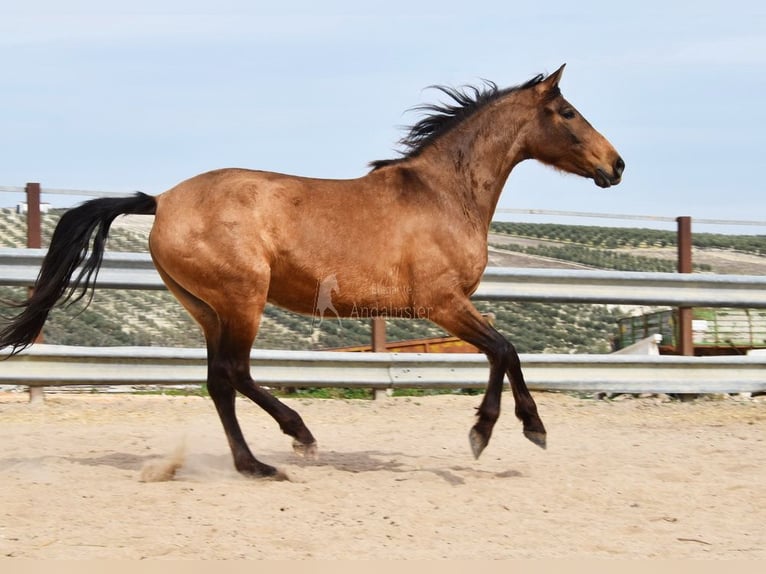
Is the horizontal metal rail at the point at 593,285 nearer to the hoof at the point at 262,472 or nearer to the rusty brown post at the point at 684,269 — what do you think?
the rusty brown post at the point at 684,269

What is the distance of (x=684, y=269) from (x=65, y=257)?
5.66m

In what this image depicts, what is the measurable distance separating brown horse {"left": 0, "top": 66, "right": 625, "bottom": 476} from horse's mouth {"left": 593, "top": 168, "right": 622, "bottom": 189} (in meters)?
0.70

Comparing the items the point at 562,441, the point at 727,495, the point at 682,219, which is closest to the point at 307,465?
the point at 562,441

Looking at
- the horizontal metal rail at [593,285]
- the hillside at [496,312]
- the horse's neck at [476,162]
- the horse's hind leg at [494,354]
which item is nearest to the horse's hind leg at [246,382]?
the horse's hind leg at [494,354]

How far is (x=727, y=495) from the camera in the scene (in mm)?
5406

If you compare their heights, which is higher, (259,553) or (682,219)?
(682,219)

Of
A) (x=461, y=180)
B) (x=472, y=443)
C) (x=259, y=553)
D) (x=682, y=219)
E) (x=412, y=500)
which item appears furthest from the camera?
(x=682, y=219)

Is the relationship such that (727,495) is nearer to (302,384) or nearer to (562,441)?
(562,441)

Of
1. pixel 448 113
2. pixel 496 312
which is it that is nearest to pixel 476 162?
pixel 448 113

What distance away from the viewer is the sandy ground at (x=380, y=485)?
4.34 meters

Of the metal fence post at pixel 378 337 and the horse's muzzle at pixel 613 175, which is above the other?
the horse's muzzle at pixel 613 175

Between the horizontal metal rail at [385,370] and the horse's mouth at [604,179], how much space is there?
2060 mm

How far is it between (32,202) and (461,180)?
3.62 metres

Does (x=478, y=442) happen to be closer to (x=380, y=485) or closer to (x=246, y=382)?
(x=380, y=485)
